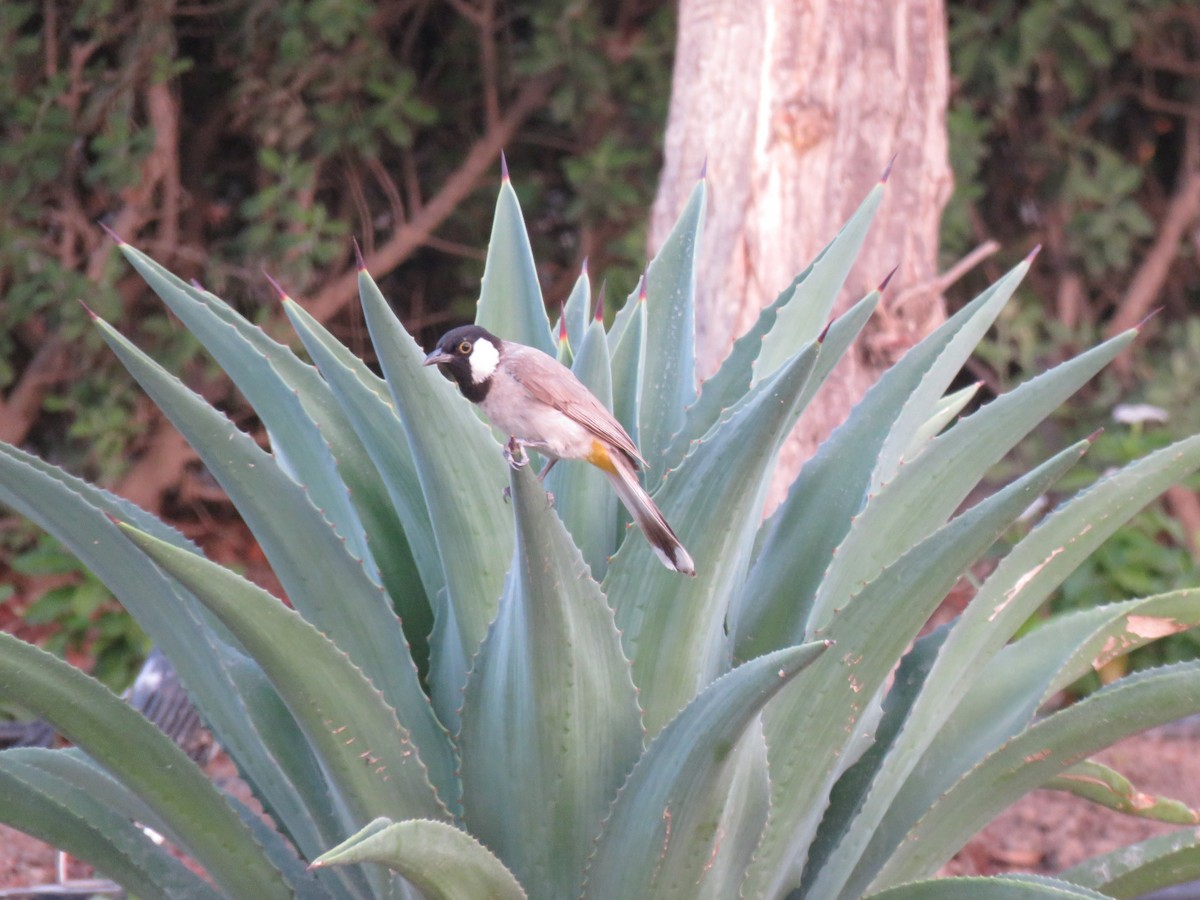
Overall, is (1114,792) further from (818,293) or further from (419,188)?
(419,188)

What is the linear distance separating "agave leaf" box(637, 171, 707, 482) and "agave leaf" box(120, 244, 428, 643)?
0.30 m

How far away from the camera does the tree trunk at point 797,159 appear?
2650 mm

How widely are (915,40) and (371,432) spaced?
6.69ft

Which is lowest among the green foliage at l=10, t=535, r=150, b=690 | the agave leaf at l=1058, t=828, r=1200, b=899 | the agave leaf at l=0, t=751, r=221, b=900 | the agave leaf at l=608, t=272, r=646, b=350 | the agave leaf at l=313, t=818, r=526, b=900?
the green foliage at l=10, t=535, r=150, b=690

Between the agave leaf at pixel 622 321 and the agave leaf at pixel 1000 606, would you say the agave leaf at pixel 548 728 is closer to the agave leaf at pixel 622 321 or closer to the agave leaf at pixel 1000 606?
the agave leaf at pixel 1000 606

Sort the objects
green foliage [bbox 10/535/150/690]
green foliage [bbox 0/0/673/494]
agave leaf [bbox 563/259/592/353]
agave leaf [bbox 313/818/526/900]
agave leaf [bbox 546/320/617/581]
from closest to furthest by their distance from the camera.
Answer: agave leaf [bbox 313/818/526/900], agave leaf [bbox 546/320/617/581], agave leaf [bbox 563/259/592/353], green foliage [bbox 10/535/150/690], green foliage [bbox 0/0/673/494]

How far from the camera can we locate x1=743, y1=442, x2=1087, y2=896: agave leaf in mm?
1057

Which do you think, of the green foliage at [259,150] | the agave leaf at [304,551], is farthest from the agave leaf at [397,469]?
the green foliage at [259,150]

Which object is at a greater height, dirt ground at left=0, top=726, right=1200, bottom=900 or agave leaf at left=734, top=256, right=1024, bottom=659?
agave leaf at left=734, top=256, right=1024, bottom=659

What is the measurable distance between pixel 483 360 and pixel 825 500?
1.35ft

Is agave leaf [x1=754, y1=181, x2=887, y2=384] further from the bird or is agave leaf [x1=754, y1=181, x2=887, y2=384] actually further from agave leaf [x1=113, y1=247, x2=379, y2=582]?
agave leaf [x1=113, y1=247, x2=379, y2=582]

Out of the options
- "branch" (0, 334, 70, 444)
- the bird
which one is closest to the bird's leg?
the bird

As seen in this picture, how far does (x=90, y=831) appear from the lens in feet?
3.82

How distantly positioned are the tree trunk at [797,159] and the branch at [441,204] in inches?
86.4
